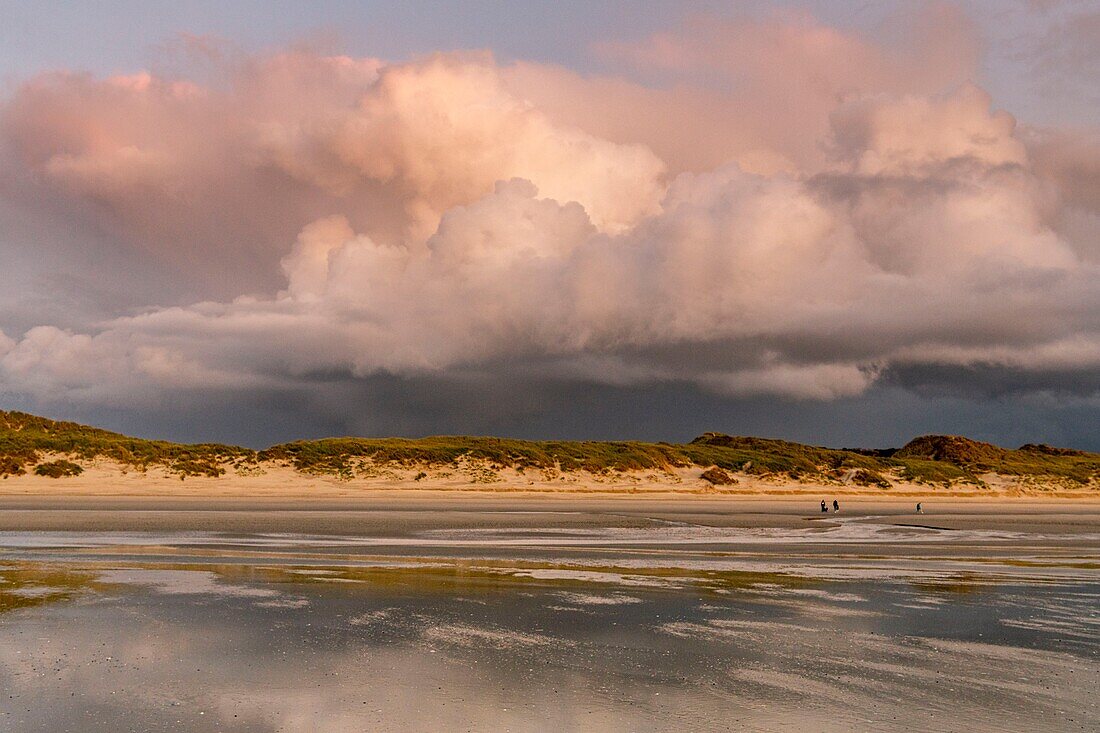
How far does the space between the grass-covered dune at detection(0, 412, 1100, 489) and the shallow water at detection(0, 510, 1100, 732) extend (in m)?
56.3

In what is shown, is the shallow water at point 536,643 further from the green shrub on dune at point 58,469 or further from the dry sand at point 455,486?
the green shrub on dune at point 58,469

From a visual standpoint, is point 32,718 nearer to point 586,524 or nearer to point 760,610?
point 760,610

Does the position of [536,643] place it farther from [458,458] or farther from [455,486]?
[458,458]

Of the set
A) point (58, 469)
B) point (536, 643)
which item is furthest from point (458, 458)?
point (536, 643)

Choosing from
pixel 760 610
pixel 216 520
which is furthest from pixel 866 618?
pixel 216 520

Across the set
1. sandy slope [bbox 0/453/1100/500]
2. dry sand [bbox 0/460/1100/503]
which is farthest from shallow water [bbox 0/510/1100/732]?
sandy slope [bbox 0/453/1100/500]

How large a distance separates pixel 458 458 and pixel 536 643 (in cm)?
7473

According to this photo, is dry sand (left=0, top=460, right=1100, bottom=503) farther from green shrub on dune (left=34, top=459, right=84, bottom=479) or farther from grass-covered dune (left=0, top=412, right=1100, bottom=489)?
grass-covered dune (left=0, top=412, right=1100, bottom=489)

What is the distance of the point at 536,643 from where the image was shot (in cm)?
1398

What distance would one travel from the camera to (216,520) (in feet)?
143

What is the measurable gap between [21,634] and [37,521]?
33.0 meters

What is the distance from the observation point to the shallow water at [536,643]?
→ 33.1 ft

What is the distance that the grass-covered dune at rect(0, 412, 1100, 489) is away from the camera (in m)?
77.4

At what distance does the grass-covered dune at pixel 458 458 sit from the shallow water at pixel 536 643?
56.3 m
